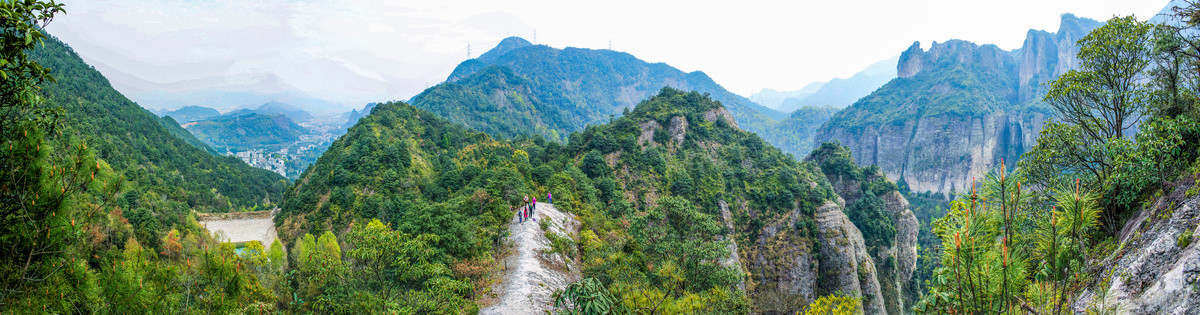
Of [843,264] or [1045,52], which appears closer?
[843,264]

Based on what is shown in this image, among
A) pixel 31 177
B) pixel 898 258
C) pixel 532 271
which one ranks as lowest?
pixel 898 258

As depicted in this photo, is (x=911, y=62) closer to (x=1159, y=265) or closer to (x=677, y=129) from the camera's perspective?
(x=677, y=129)

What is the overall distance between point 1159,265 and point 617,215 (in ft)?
90.6

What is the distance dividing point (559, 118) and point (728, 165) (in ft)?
380

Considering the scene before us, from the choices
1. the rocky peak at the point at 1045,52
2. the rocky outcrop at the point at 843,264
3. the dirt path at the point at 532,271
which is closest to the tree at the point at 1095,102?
the dirt path at the point at 532,271

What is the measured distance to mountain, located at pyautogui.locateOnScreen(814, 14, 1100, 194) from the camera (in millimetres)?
116312

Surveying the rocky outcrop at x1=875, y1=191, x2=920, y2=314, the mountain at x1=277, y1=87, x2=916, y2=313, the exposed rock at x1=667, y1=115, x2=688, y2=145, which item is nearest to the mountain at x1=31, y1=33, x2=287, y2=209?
the mountain at x1=277, y1=87, x2=916, y2=313

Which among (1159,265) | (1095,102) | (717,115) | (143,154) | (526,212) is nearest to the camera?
(1159,265)

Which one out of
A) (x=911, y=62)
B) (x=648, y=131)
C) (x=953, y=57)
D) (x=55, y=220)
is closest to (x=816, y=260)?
(x=648, y=131)

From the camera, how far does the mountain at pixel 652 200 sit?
15.0m

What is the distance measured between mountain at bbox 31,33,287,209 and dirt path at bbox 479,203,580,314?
31.7 metres

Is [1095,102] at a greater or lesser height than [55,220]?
greater

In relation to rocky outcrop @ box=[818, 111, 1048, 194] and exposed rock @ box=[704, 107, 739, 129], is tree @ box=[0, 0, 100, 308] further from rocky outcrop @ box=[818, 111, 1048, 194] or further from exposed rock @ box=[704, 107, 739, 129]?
rocky outcrop @ box=[818, 111, 1048, 194]

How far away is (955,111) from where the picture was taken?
117 meters
